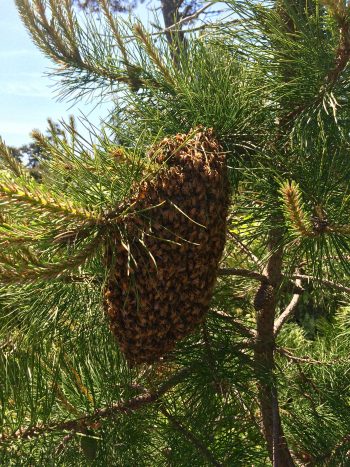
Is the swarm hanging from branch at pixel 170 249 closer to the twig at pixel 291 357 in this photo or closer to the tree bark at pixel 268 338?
the tree bark at pixel 268 338

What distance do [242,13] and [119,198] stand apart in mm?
342

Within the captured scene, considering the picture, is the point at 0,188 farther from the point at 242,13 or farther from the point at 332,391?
the point at 332,391

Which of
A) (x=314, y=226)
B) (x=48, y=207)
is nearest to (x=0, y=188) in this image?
(x=48, y=207)

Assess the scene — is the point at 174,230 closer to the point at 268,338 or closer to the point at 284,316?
the point at 268,338

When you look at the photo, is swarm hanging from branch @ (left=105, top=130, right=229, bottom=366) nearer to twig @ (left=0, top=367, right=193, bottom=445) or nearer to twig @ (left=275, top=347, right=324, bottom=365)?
twig @ (left=0, top=367, right=193, bottom=445)

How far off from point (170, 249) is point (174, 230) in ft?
0.07

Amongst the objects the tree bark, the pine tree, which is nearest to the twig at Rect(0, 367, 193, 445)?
the pine tree

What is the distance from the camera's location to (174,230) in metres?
0.67

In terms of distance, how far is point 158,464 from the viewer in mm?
1045

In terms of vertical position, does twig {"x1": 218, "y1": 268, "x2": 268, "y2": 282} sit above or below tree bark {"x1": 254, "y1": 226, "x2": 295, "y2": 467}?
above

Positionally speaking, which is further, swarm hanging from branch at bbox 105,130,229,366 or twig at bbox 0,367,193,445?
twig at bbox 0,367,193,445

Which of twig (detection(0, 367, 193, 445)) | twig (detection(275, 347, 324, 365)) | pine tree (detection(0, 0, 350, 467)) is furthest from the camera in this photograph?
twig (detection(275, 347, 324, 365))

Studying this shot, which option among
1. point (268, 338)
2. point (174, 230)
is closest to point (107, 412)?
point (268, 338)

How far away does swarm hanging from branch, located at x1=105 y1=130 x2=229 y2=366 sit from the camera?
0.66m
